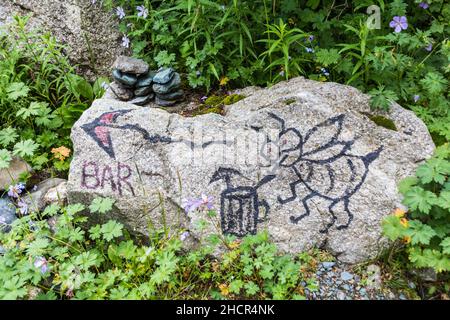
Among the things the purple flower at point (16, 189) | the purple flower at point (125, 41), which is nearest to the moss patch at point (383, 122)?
the purple flower at point (125, 41)

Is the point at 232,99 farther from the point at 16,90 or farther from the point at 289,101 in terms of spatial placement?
the point at 16,90

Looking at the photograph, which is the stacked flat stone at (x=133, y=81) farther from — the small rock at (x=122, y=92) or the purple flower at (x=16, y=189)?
the purple flower at (x=16, y=189)

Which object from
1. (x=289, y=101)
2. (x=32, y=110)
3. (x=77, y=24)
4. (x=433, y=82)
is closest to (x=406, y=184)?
(x=433, y=82)

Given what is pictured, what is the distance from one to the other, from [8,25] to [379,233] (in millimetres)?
3907

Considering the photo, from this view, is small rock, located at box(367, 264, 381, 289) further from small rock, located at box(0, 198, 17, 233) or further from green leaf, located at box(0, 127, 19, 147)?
green leaf, located at box(0, 127, 19, 147)

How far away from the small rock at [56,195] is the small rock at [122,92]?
966 mm

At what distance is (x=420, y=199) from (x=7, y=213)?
319cm

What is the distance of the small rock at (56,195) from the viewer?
3.65 meters

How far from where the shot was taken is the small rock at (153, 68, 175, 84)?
13.1 ft

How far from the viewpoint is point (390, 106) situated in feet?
11.3

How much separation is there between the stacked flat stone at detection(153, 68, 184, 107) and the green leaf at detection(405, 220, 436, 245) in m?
2.26

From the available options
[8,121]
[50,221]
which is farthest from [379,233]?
[8,121]

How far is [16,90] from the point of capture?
412 cm

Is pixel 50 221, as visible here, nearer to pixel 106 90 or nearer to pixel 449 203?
pixel 106 90
